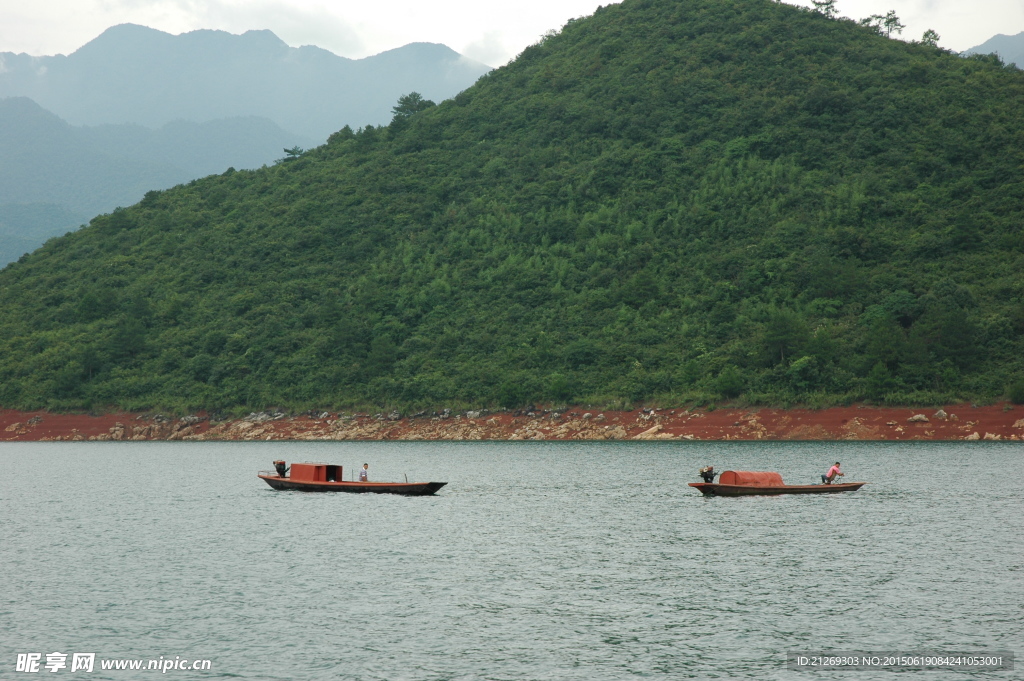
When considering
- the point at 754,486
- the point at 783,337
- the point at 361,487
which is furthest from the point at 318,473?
the point at 783,337

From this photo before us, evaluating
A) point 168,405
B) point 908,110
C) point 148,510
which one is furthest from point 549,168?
point 148,510

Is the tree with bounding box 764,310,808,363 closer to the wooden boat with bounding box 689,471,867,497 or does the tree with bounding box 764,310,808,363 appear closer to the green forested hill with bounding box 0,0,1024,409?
the green forested hill with bounding box 0,0,1024,409

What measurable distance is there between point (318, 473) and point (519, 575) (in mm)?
31879

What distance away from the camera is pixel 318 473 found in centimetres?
6575

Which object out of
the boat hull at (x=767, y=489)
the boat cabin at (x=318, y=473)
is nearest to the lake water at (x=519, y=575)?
the boat hull at (x=767, y=489)

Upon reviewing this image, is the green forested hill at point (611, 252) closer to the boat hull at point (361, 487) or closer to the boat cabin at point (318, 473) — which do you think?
the boat cabin at point (318, 473)

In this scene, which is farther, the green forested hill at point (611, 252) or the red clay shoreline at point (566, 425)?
the green forested hill at point (611, 252)

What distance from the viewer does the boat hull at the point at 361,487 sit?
198ft

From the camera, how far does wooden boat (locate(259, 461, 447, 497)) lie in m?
60.8

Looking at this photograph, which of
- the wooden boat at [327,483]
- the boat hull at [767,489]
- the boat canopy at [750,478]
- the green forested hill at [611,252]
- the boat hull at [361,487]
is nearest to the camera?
the boat hull at [767,489]

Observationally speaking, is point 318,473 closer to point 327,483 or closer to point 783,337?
point 327,483

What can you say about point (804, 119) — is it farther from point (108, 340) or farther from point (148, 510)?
point (148, 510)

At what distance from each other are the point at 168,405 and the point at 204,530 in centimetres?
8280

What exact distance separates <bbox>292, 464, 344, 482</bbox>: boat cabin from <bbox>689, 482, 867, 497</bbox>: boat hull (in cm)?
2520
